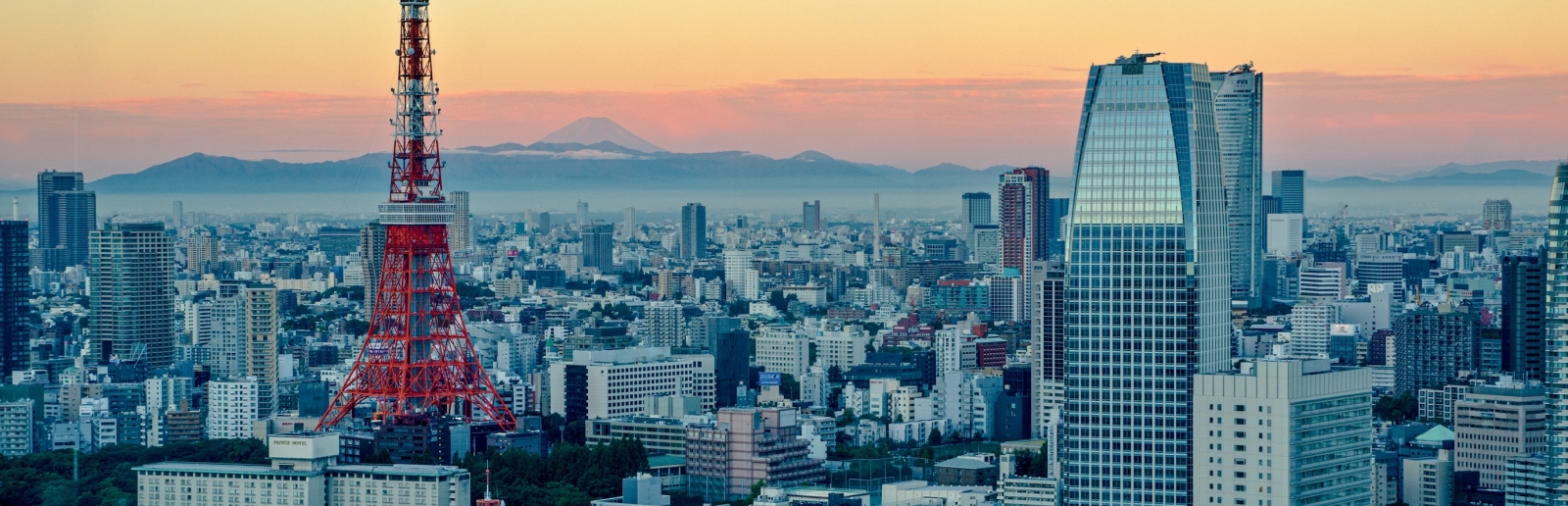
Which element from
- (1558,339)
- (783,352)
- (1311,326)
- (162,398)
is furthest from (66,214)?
(1311,326)

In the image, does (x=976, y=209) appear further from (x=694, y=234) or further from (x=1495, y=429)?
(x=1495, y=429)

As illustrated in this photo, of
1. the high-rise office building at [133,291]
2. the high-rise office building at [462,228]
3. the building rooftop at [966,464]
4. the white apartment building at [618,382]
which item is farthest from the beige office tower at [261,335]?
the high-rise office building at [462,228]

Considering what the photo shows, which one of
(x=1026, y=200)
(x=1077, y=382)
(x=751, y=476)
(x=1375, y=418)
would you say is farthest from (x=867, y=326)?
(x=1077, y=382)

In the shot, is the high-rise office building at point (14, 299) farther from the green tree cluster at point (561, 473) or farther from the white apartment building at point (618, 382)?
the green tree cluster at point (561, 473)

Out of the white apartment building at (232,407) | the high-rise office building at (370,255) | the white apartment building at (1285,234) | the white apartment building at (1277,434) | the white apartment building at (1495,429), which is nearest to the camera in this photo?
the white apartment building at (1277,434)

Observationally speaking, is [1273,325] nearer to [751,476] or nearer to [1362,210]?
[1362,210]
